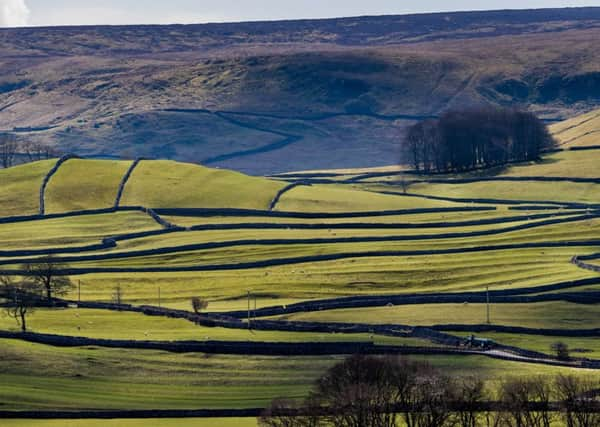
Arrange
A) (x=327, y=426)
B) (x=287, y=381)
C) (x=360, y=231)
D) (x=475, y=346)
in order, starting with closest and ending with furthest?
1. (x=327, y=426)
2. (x=287, y=381)
3. (x=475, y=346)
4. (x=360, y=231)

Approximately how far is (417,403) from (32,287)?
60.5 metres

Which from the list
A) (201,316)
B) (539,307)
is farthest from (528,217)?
(201,316)

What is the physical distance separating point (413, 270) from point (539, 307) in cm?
2245

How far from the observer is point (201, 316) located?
402 feet

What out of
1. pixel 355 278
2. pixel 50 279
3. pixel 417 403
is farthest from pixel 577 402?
pixel 50 279

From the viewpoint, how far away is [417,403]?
270 ft

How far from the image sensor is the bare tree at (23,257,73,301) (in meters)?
138

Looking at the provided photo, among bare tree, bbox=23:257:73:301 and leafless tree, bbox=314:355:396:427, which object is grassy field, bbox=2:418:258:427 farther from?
bare tree, bbox=23:257:73:301

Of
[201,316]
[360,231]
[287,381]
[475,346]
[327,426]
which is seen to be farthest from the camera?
[360,231]

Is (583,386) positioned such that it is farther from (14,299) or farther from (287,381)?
(14,299)

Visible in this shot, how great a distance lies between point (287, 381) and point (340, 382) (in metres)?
14.1

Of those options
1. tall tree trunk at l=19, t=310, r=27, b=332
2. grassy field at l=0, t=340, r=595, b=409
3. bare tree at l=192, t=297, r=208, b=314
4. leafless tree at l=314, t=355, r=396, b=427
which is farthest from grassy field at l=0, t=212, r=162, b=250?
leafless tree at l=314, t=355, r=396, b=427

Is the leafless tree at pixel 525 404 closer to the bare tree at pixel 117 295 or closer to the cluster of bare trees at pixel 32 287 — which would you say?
the cluster of bare trees at pixel 32 287

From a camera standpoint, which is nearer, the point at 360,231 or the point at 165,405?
the point at 165,405
